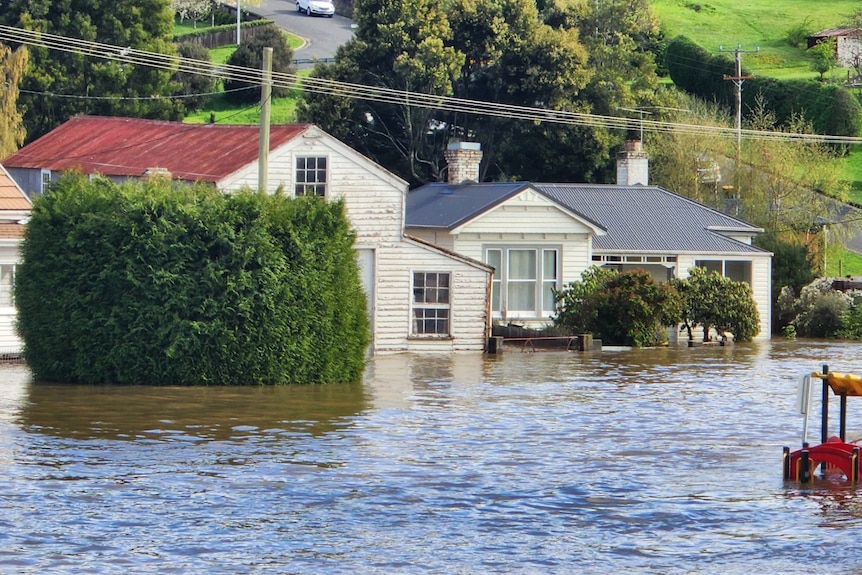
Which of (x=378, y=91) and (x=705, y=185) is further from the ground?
(x=378, y=91)

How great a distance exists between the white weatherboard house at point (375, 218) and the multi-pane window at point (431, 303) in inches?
1.0

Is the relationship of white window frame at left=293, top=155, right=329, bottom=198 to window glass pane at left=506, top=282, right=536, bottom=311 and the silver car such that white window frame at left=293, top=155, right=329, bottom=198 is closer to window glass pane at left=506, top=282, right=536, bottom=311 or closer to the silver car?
window glass pane at left=506, top=282, right=536, bottom=311

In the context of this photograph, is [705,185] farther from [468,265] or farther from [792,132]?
[468,265]

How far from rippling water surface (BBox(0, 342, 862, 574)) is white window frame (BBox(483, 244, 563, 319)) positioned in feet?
A: 43.9

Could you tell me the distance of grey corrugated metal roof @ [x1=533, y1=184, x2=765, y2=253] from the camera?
4622 centimetres

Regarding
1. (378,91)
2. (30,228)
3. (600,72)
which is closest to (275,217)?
(30,228)

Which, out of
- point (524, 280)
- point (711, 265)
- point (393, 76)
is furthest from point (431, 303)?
point (393, 76)

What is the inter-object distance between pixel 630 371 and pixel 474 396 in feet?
23.9

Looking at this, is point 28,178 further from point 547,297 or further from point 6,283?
point 547,297

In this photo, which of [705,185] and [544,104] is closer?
[705,185]

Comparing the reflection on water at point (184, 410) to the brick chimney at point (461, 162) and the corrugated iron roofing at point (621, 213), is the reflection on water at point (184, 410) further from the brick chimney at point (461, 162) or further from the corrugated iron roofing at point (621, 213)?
the brick chimney at point (461, 162)

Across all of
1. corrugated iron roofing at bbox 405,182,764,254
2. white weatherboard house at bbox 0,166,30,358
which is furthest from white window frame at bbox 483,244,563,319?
white weatherboard house at bbox 0,166,30,358

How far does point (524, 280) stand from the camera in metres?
43.1

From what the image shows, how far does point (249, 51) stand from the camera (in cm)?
7612
